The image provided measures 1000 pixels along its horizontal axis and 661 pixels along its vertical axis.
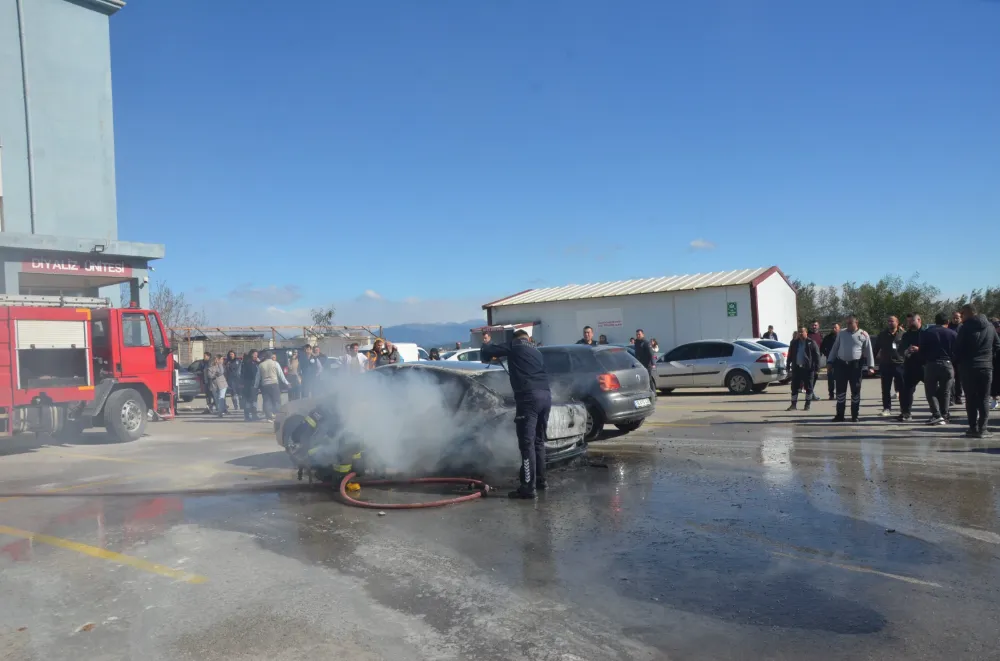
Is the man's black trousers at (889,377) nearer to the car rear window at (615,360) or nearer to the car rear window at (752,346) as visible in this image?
the car rear window at (615,360)

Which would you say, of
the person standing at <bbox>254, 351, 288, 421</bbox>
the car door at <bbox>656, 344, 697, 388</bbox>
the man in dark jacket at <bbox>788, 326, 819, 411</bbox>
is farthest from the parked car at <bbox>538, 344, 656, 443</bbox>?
the car door at <bbox>656, 344, 697, 388</bbox>

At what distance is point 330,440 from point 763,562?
487 centimetres

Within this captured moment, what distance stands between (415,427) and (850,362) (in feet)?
24.2

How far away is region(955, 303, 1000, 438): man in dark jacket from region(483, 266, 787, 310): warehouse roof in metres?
18.3

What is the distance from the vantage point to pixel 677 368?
786 inches

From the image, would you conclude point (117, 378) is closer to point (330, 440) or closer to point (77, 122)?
point (330, 440)

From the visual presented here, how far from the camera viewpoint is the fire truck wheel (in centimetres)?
1325

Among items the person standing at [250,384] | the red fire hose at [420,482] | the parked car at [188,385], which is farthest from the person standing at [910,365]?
the parked car at [188,385]

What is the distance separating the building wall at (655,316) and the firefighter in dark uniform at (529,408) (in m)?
22.1

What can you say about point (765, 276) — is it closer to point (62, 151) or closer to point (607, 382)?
point (607, 382)

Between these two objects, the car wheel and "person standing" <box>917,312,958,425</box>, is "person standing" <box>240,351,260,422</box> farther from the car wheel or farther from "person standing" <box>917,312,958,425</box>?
"person standing" <box>917,312,958,425</box>

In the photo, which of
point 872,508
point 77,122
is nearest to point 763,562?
point 872,508

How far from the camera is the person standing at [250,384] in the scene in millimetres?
17141

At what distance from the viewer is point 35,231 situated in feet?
73.3
